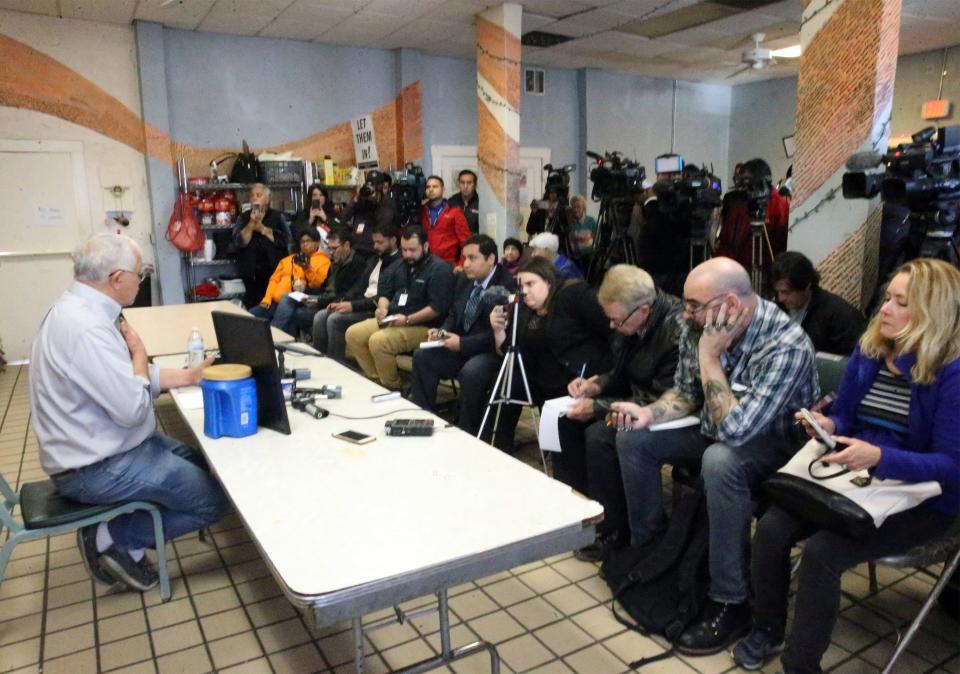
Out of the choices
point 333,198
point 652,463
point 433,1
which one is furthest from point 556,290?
point 333,198

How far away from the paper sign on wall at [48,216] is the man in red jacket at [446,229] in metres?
3.43

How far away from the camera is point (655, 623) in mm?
2240

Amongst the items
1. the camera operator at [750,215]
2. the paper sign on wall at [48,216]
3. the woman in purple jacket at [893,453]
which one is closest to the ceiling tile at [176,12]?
the paper sign on wall at [48,216]

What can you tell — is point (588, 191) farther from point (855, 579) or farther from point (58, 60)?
point (855, 579)

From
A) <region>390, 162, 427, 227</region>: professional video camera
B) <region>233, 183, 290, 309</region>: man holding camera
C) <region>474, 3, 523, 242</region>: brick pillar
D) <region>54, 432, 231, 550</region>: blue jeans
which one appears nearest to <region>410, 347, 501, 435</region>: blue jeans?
<region>54, 432, 231, 550</region>: blue jeans

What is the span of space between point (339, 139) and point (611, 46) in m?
3.28

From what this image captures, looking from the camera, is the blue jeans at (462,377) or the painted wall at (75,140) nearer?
the blue jeans at (462,377)

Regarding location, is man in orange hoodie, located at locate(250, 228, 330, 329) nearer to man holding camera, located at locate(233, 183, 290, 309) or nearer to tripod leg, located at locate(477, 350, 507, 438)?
man holding camera, located at locate(233, 183, 290, 309)

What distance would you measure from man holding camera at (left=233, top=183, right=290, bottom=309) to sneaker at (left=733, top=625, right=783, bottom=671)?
19.0 feet

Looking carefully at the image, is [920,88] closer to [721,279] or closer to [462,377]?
[462,377]

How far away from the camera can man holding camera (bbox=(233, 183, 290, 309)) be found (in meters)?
6.69

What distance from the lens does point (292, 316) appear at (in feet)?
18.9

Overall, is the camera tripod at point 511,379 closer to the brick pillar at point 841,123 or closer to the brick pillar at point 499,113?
the brick pillar at point 841,123

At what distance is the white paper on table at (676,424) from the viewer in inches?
97.2
